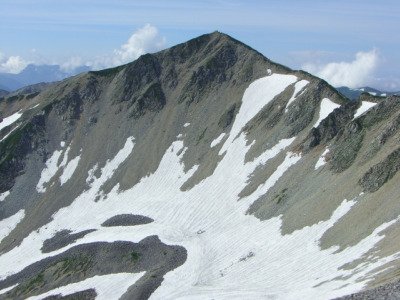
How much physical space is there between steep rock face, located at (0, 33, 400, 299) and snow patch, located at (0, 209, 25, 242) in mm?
510

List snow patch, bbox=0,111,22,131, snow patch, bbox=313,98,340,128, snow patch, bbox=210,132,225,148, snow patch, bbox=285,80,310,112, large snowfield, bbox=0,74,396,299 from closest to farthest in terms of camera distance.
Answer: large snowfield, bbox=0,74,396,299
snow patch, bbox=313,98,340,128
snow patch, bbox=285,80,310,112
snow patch, bbox=210,132,225,148
snow patch, bbox=0,111,22,131

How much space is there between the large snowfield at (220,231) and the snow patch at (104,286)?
23 cm

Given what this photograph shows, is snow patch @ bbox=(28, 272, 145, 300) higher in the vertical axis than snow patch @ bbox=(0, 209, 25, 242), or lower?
lower

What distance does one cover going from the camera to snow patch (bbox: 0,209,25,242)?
406 feet

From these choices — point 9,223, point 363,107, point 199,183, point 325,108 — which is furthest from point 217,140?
point 9,223

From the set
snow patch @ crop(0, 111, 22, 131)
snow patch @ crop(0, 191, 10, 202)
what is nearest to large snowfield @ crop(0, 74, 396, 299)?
snow patch @ crop(0, 191, 10, 202)

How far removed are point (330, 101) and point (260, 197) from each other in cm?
2936

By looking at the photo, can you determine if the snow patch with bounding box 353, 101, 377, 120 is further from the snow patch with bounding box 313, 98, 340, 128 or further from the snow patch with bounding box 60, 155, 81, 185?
the snow patch with bounding box 60, 155, 81, 185

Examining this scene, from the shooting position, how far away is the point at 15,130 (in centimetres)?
15475

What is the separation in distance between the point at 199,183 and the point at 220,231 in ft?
72.8

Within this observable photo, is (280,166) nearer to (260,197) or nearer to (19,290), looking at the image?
(260,197)

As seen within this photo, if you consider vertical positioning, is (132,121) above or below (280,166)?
above

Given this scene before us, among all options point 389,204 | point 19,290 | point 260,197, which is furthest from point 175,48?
point 389,204

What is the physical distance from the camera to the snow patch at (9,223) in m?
124
